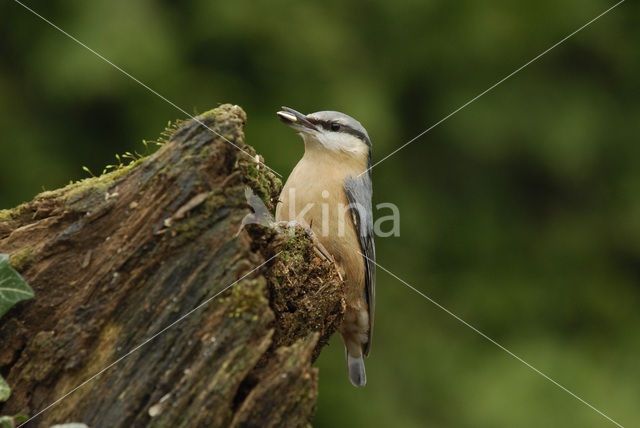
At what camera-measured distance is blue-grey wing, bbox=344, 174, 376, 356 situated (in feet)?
13.1

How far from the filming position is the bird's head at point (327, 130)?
4.05 meters

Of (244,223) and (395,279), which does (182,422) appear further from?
(395,279)

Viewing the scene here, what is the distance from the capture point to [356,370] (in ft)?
14.8

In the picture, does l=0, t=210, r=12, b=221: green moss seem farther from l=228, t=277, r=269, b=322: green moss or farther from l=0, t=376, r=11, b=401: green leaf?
l=228, t=277, r=269, b=322: green moss

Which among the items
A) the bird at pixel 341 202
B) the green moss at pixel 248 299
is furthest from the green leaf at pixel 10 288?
the bird at pixel 341 202

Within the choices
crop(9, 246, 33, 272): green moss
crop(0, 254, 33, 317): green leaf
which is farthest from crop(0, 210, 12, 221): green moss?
crop(0, 254, 33, 317): green leaf

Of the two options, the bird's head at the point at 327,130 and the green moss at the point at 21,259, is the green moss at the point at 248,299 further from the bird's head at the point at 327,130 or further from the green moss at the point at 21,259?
the bird's head at the point at 327,130

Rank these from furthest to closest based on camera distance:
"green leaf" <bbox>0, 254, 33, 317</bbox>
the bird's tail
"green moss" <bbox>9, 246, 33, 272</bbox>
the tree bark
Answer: the bird's tail, "green moss" <bbox>9, 246, 33, 272</bbox>, "green leaf" <bbox>0, 254, 33, 317</bbox>, the tree bark

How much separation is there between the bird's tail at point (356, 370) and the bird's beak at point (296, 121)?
1.51m

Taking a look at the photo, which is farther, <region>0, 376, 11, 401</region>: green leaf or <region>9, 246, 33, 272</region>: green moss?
<region>9, 246, 33, 272</region>: green moss

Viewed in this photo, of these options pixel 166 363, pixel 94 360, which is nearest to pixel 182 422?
pixel 166 363

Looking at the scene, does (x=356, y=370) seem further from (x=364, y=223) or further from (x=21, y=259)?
(x=21, y=259)

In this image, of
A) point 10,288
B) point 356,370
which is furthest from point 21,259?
point 356,370

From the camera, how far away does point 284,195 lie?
388cm
